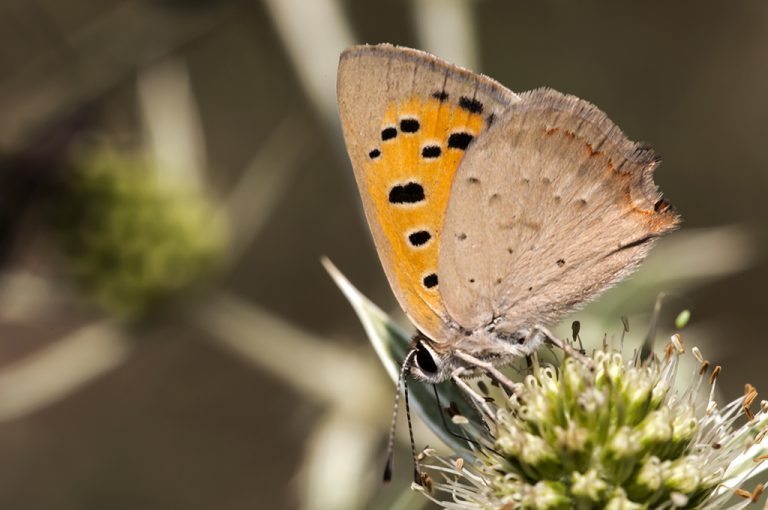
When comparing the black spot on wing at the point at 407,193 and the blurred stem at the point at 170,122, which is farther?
the blurred stem at the point at 170,122

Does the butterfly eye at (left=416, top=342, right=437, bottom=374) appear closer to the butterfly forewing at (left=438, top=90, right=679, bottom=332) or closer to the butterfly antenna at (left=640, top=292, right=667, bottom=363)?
the butterfly forewing at (left=438, top=90, right=679, bottom=332)

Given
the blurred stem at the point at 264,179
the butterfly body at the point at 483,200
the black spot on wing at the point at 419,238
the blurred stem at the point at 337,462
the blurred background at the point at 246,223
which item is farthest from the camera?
the blurred stem at the point at 264,179

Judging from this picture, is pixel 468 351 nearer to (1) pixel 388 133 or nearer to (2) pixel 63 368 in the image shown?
(1) pixel 388 133

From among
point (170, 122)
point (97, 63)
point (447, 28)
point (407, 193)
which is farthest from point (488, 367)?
point (170, 122)

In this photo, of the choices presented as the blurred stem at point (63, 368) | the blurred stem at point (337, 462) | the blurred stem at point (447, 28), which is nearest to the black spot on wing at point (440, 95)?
the blurred stem at point (447, 28)

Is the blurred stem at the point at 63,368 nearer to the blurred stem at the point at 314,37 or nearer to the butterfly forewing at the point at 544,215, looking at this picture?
the blurred stem at the point at 314,37

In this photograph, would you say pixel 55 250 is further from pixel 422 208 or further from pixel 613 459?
pixel 613 459

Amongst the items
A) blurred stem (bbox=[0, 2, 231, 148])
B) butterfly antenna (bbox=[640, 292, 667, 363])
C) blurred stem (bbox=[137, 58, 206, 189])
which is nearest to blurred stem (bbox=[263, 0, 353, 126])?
blurred stem (bbox=[0, 2, 231, 148])
